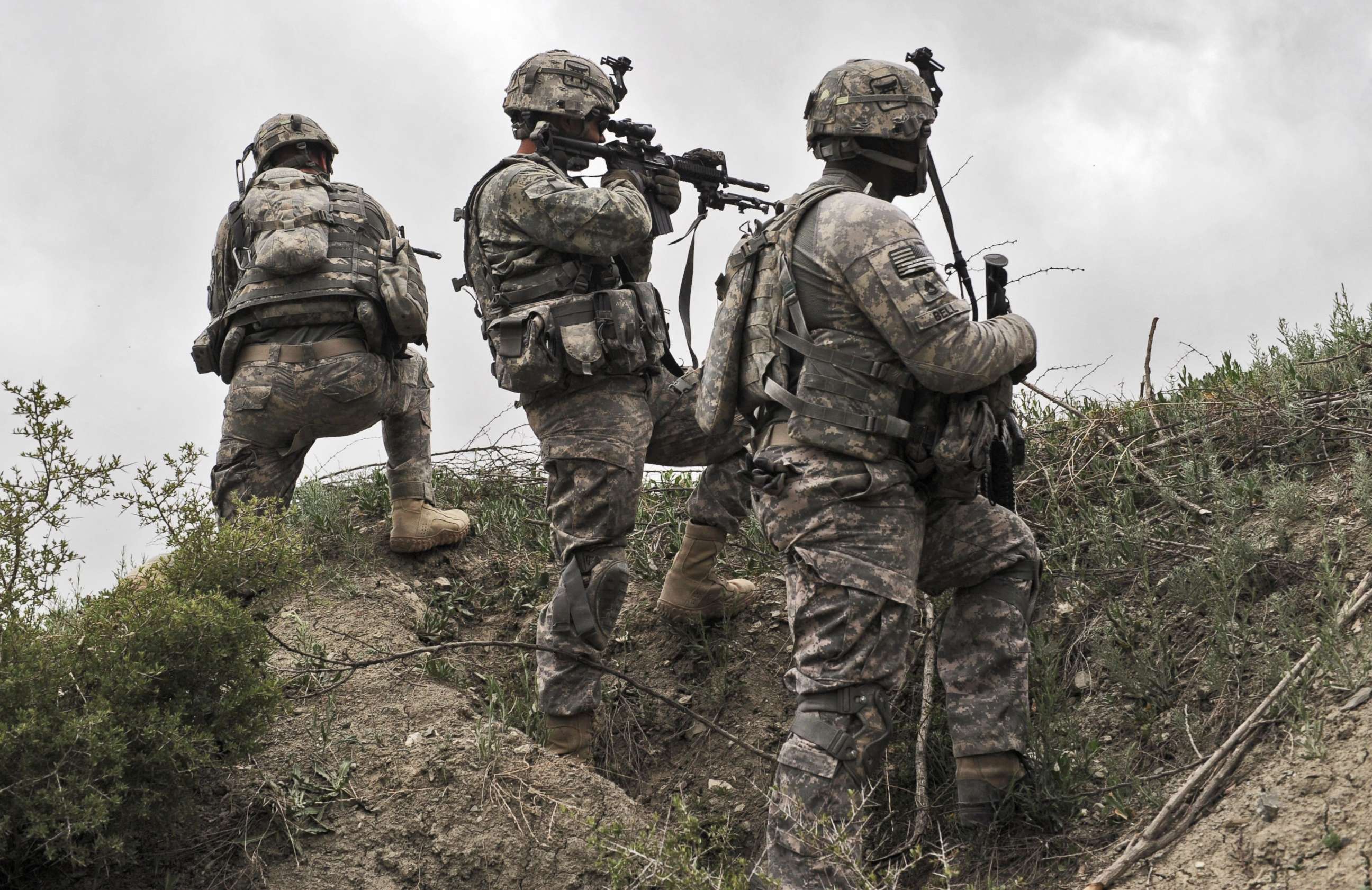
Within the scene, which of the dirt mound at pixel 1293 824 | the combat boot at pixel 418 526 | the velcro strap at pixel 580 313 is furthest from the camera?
the combat boot at pixel 418 526

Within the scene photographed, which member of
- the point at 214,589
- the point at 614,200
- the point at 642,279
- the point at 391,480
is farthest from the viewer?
the point at 391,480

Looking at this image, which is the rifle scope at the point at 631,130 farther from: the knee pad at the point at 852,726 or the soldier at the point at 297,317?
the knee pad at the point at 852,726

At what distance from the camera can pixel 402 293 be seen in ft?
21.4

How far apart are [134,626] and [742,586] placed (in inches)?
113

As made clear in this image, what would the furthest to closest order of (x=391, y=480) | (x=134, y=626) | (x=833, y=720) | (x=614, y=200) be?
(x=391, y=480)
(x=614, y=200)
(x=134, y=626)
(x=833, y=720)

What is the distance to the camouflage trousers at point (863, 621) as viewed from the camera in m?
4.05

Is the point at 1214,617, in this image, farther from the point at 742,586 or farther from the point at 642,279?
the point at 642,279

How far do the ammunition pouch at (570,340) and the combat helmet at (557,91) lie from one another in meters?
0.90

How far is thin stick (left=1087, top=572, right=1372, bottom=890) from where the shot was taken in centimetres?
405

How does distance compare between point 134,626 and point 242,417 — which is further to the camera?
point 242,417

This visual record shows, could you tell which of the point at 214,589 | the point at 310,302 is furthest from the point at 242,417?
the point at 214,589

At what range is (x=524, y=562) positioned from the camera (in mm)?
7379

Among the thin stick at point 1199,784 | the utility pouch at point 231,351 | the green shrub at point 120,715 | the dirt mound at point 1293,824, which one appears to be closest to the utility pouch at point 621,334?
the green shrub at point 120,715

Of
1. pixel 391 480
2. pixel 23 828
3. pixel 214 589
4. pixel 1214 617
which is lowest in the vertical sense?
pixel 23 828
